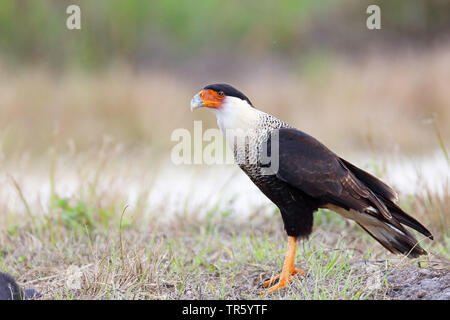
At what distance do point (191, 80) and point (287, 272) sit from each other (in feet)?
29.4

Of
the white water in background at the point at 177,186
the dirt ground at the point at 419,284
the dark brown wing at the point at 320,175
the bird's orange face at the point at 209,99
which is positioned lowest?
the white water in background at the point at 177,186

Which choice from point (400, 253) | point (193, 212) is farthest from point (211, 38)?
point (400, 253)

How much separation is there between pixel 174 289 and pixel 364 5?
485 inches

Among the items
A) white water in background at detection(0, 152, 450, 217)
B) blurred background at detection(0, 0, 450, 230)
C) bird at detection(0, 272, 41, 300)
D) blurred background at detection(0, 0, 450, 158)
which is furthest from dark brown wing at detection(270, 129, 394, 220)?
blurred background at detection(0, 0, 450, 158)

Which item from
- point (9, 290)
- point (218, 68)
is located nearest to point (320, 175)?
point (9, 290)

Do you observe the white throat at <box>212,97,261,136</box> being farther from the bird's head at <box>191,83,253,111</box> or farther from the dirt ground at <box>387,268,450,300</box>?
the dirt ground at <box>387,268,450,300</box>

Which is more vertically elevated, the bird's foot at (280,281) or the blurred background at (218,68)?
the blurred background at (218,68)

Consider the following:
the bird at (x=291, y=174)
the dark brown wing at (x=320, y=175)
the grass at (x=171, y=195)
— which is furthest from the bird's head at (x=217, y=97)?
the grass at (x=171, y=195)

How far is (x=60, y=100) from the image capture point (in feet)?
32.7

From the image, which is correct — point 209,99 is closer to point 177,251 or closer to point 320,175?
point 320,175

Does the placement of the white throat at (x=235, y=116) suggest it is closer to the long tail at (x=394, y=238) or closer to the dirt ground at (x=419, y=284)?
the long tail at (x=394, y=238)

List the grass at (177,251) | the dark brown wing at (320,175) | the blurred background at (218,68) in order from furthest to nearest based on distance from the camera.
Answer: the blurred background at (218,68) → the dark brown wing at (320,175) → the grass at (177,251)

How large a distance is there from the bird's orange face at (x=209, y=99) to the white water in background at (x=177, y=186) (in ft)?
5.60

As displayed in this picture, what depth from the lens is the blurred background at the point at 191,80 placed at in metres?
7.26
